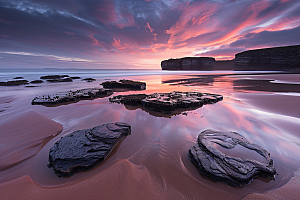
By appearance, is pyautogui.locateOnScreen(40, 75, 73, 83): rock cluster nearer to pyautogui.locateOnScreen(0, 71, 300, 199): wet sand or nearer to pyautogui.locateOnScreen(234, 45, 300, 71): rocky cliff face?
pyautogui.locateOnScreen(0, 71, 300, 199): wet sand

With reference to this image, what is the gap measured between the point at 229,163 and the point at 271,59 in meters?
62.6

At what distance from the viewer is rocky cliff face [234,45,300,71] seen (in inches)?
1515

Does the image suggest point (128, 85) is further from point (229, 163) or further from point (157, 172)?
point (229, 163)

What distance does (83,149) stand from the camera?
2.42 metres

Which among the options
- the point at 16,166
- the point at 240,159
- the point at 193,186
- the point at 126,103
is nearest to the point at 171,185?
the point at 193,186

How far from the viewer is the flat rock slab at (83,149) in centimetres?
212

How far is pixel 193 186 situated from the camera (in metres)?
1.87

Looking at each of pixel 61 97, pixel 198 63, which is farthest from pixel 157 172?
pixel 198 63

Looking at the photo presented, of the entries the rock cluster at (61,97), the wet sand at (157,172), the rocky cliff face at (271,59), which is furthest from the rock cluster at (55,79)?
the rocky cliff face at (271,59)

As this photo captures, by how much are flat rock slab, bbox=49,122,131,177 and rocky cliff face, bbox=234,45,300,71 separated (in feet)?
196

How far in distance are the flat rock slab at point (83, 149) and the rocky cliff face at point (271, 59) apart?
59619 mm

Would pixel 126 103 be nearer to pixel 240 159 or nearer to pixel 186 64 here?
pixel 240 159

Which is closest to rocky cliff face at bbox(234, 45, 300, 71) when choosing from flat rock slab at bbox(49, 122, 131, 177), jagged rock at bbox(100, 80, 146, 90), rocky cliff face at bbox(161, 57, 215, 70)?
rocky cliff face at bbox(161, 57, 215, 70)

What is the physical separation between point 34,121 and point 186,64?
8482cm
